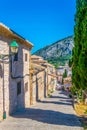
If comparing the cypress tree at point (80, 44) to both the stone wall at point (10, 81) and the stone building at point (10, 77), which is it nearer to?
the stone building at point (10, 77)

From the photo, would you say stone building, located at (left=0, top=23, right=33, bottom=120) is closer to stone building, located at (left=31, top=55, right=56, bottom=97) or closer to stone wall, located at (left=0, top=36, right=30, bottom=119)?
stone wall, located at (left=0, top=36, right=30, bottom=119)

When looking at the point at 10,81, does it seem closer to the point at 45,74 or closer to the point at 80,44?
the point at 80,44

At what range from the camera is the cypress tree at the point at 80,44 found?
16984 millimetres

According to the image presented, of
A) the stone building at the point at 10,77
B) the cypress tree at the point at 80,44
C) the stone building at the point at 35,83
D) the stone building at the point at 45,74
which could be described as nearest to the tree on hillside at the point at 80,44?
the cypress tree at the point at 80,44

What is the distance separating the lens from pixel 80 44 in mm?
17766

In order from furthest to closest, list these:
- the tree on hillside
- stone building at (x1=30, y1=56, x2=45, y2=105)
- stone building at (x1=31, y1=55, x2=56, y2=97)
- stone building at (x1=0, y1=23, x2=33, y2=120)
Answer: stone building at (x1=31, y1=55, x2=56, y2=97), stone building at (x1=30, y1=56, x2=45, y2=105), the tree on hillside, stone building at (x1=0, y1=23, x2=33, y2=120)

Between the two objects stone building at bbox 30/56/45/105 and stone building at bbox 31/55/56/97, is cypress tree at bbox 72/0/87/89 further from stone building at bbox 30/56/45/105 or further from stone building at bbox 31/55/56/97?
stone building at bbox 31/55/56/97

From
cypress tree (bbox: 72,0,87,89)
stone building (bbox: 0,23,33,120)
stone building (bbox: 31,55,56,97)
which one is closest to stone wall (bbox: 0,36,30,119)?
stone building (bbox: 0,23,33,120)

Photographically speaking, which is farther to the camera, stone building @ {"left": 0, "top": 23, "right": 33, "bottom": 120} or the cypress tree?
the cypress tree

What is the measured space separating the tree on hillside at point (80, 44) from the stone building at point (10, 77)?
11.6 ft

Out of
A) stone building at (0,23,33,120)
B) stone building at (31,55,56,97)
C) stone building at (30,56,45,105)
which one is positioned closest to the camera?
stone building at (0,23,33,120)

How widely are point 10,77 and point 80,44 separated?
14.1 feet

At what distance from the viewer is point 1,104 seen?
16.4 metres

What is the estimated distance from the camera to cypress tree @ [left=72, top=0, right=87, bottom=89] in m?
17.0
